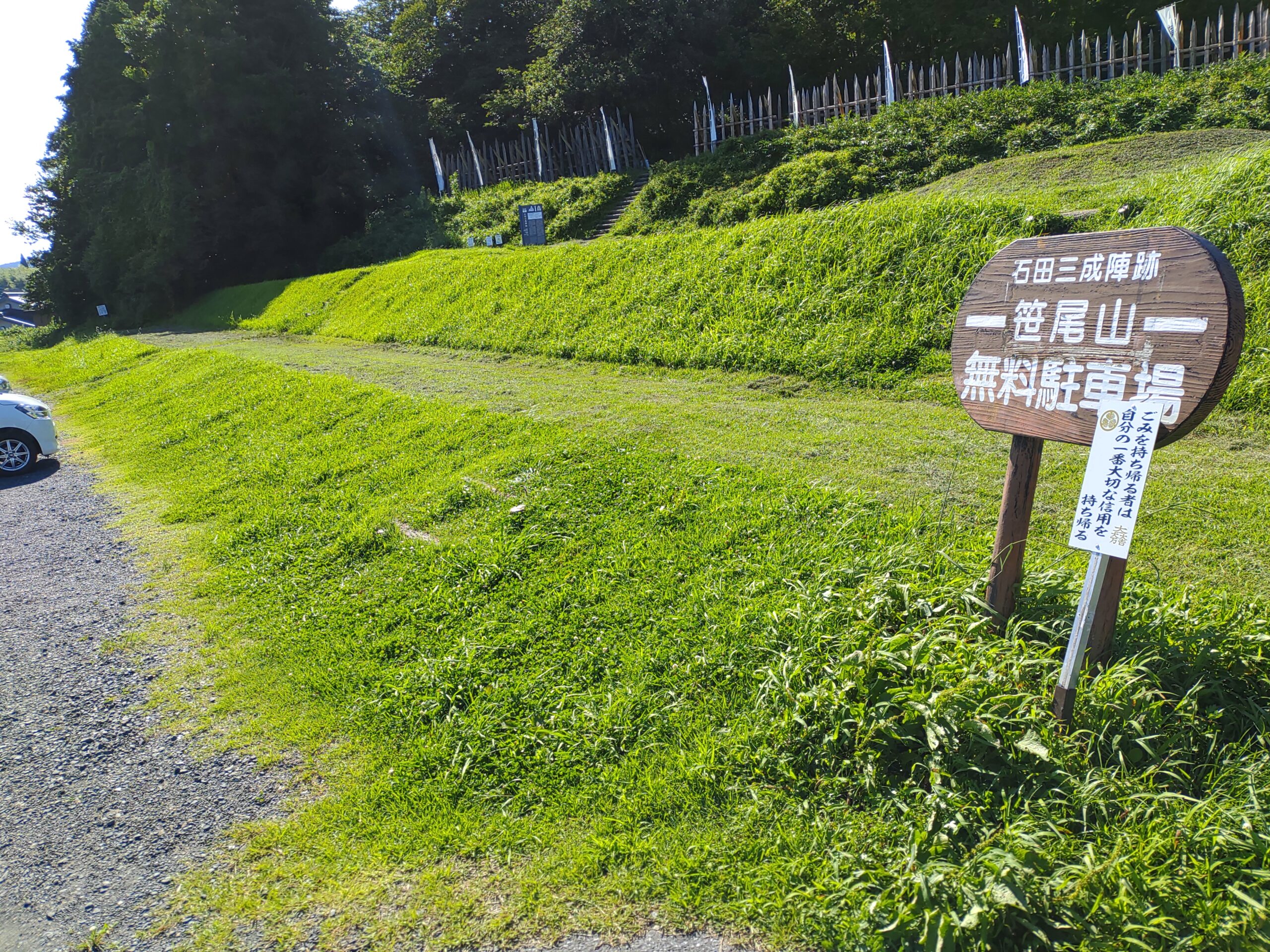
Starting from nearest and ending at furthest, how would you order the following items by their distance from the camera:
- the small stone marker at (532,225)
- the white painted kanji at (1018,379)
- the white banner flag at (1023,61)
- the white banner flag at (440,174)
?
the white painted kanji at (1018,379), the white banner flag at (1023,61), the small stone marker at (532,225), the white banner flag at (440,174)

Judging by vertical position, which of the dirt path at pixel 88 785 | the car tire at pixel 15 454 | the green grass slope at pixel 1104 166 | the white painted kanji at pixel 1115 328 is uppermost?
the green grass slope at pixel 1104 166

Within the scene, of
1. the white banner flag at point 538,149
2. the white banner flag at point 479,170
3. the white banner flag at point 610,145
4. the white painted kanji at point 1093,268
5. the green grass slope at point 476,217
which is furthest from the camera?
the white banner flag at point 479,170

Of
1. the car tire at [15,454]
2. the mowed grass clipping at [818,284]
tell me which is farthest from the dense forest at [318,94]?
the car tire at [15,454]

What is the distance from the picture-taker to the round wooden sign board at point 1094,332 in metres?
2.83

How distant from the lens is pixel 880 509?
17.1 feet

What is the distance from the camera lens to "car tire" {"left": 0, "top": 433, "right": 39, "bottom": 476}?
10.4 m

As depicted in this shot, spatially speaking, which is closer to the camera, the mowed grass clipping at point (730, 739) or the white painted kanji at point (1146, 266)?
the mowed grass clipping at point (730, 739)

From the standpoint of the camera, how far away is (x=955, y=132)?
15664 millimetres

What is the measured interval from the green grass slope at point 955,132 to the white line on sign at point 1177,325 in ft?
43.1

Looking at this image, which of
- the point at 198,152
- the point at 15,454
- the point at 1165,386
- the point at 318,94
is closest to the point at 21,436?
the point at 15,454

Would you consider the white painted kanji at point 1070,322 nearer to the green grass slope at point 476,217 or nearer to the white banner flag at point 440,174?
the green grass slope at point 476,217

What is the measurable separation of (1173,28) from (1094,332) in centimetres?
1727

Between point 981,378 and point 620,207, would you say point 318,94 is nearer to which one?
point 620,207

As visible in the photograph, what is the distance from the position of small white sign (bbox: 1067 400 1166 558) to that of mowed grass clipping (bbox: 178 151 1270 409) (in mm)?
4952
